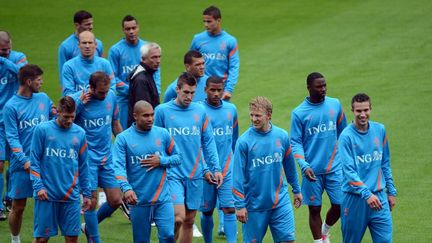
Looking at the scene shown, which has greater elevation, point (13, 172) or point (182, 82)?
point (182, 82)

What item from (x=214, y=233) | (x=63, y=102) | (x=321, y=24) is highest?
(x=321, y=24)

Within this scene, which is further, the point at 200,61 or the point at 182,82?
the point at 200,61

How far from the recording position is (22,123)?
13555mm

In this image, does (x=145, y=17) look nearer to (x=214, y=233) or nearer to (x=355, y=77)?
(x=355, y=77)

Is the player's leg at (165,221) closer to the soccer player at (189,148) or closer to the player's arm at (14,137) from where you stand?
the soccer player at (189,148)

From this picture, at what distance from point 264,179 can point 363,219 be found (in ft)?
4.14

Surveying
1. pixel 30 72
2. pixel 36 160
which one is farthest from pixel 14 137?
pixel 36 160

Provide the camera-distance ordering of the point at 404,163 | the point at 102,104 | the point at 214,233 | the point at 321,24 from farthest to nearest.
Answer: the point at 321,24 < the point at 404,163 < the point at 214,233 < the point at 102,104

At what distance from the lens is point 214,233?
14.8 metres

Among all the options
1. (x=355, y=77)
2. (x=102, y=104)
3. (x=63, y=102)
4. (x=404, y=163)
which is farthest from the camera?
(x=355, y=77)

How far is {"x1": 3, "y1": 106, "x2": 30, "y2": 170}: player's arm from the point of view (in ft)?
43.2

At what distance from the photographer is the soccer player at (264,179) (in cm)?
1197

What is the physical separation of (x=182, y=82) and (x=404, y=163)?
19.8 feet

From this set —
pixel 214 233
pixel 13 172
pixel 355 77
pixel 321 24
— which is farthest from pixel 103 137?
pixel 321 24
